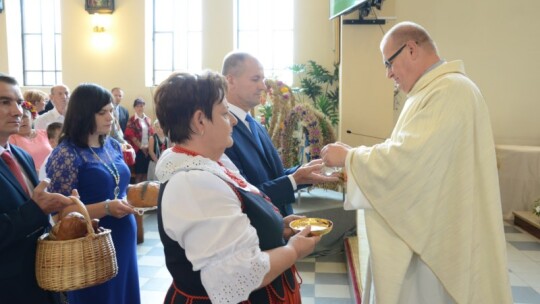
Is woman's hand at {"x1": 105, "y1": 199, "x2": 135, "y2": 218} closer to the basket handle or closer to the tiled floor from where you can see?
the basket handle

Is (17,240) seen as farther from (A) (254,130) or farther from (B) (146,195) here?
(A) (254,130)

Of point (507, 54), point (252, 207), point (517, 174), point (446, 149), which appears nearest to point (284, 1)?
point (507, 54)

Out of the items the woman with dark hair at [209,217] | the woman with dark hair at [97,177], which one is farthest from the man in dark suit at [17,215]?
the woman with dark hair at [209,217]

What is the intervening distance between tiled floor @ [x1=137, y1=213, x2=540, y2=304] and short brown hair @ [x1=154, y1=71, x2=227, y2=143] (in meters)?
2.69

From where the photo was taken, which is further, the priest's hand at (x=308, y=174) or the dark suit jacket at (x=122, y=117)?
the dark suit jacket at (x=122, y=117)

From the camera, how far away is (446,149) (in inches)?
77.8

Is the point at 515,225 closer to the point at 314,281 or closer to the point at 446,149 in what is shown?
the point at 314,281

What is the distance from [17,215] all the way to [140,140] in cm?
648

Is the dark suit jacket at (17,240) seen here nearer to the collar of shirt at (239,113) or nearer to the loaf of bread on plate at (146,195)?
the loaf of bread on plate at (146,195)

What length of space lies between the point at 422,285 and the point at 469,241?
0.30 meters

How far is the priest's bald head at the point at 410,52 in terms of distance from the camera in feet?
7.34

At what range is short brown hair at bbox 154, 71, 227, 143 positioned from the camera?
54.1 inches

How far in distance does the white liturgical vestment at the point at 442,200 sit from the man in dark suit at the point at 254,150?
0.31m

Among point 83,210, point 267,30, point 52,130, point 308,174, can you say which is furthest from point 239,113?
point 267,30
